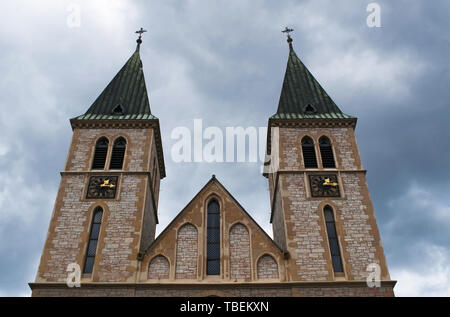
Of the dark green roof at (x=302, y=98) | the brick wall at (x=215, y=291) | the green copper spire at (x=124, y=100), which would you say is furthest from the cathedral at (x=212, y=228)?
the dark green roof at (x=302, y=98)

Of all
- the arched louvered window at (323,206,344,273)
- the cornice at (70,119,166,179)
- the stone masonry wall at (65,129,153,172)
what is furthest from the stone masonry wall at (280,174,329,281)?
the cornice at (70,119,166,179)

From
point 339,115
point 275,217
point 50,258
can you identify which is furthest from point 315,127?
point 50,258

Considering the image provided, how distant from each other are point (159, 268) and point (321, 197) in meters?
8.08

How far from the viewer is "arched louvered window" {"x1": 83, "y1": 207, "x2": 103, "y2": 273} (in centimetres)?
1784

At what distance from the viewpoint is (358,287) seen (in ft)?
55.4

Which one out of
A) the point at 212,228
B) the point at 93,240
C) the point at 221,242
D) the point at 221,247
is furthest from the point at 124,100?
the point at 221,247

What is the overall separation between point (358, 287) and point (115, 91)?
18238 millimetres

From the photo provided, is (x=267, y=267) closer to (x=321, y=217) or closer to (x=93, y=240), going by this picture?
(x=321, y=217)

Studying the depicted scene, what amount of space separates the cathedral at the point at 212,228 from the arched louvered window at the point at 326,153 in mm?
61

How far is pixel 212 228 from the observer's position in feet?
61.9

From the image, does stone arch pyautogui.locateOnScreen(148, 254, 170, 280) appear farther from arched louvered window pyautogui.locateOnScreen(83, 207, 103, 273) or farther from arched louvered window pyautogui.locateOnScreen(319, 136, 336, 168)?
arched louvered window pyautogui.locateOnScreen(319, 136, 336, 168)

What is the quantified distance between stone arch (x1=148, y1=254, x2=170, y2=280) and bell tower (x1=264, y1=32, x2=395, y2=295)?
501 cm
